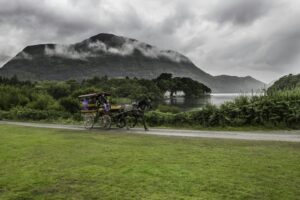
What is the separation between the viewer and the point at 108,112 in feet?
59.2

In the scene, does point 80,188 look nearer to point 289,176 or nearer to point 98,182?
point 98,182

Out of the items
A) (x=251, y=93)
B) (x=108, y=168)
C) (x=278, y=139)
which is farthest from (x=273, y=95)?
(x=108, y=168)

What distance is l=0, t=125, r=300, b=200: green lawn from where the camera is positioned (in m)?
5.69

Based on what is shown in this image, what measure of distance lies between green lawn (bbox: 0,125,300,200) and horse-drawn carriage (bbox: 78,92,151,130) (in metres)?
6.39

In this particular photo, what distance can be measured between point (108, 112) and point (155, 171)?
37.0 feet

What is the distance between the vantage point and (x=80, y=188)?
19.9ft

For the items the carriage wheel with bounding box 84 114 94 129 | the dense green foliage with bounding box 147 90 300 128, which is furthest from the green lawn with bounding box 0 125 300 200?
the carriage wheel with bounding box 84 114 94 129

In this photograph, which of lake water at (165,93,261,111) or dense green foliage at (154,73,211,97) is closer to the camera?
lake water at (165,93,261,111)

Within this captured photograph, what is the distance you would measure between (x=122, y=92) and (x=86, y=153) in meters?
66.4

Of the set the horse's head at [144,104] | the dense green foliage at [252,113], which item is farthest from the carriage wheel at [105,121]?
the dense green foliage at [252,113]

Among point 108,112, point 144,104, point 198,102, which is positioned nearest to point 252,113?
point 144,104

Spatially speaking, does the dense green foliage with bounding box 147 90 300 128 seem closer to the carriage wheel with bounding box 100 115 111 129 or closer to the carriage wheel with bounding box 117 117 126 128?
the carriage wheel with bounding box 117 117 126 128

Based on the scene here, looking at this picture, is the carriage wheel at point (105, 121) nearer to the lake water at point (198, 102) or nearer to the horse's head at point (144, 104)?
the horse's head at point (144, 104)

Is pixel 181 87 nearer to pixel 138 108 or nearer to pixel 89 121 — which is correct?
pixel 89 121
